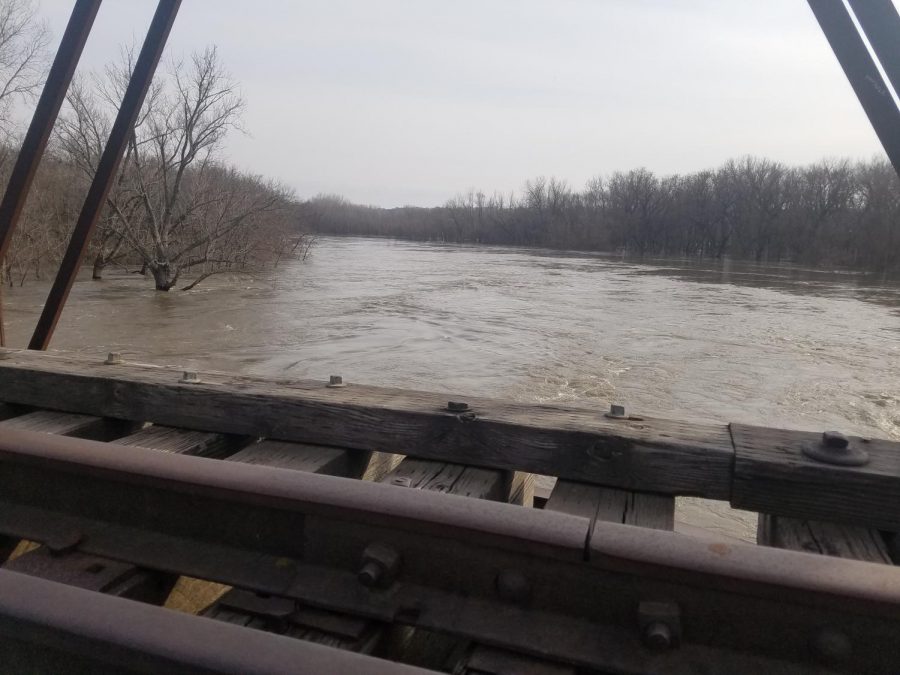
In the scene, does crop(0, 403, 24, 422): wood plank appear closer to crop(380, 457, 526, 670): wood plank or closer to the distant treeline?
crop(380, 457, 526, 670): wood plank

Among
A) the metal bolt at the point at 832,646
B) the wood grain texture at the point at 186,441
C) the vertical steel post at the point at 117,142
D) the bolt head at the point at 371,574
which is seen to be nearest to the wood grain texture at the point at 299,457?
the wood grain texture at the point at 186,441

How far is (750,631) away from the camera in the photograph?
1451 millimetres

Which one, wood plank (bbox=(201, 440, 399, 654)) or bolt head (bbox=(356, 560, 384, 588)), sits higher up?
bolt head (bbox=(356, 560, 384, 588))

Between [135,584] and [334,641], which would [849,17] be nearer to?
[334,641]

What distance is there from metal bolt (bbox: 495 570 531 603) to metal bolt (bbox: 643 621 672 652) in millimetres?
281

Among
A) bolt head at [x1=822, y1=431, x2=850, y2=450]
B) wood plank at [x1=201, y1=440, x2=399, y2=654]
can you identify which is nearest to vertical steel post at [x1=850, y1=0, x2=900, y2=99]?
bolt head at [x1=822, y1=431, x2=850, y2=450]

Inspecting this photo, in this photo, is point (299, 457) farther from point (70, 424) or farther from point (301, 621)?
point (70, 424)

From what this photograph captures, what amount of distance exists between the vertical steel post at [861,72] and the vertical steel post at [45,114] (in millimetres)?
2989

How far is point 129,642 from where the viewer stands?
1.37 m

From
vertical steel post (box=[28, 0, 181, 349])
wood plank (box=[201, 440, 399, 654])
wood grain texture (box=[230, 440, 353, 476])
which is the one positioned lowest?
wood plank (box=[201, 440, 399, 654])

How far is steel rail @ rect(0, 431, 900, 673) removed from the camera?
1.43 metres

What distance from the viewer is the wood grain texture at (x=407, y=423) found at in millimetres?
2098

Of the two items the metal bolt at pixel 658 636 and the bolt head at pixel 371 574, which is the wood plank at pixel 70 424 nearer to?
the bolt head at pixel 371 574

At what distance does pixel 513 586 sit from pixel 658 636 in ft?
1.11
